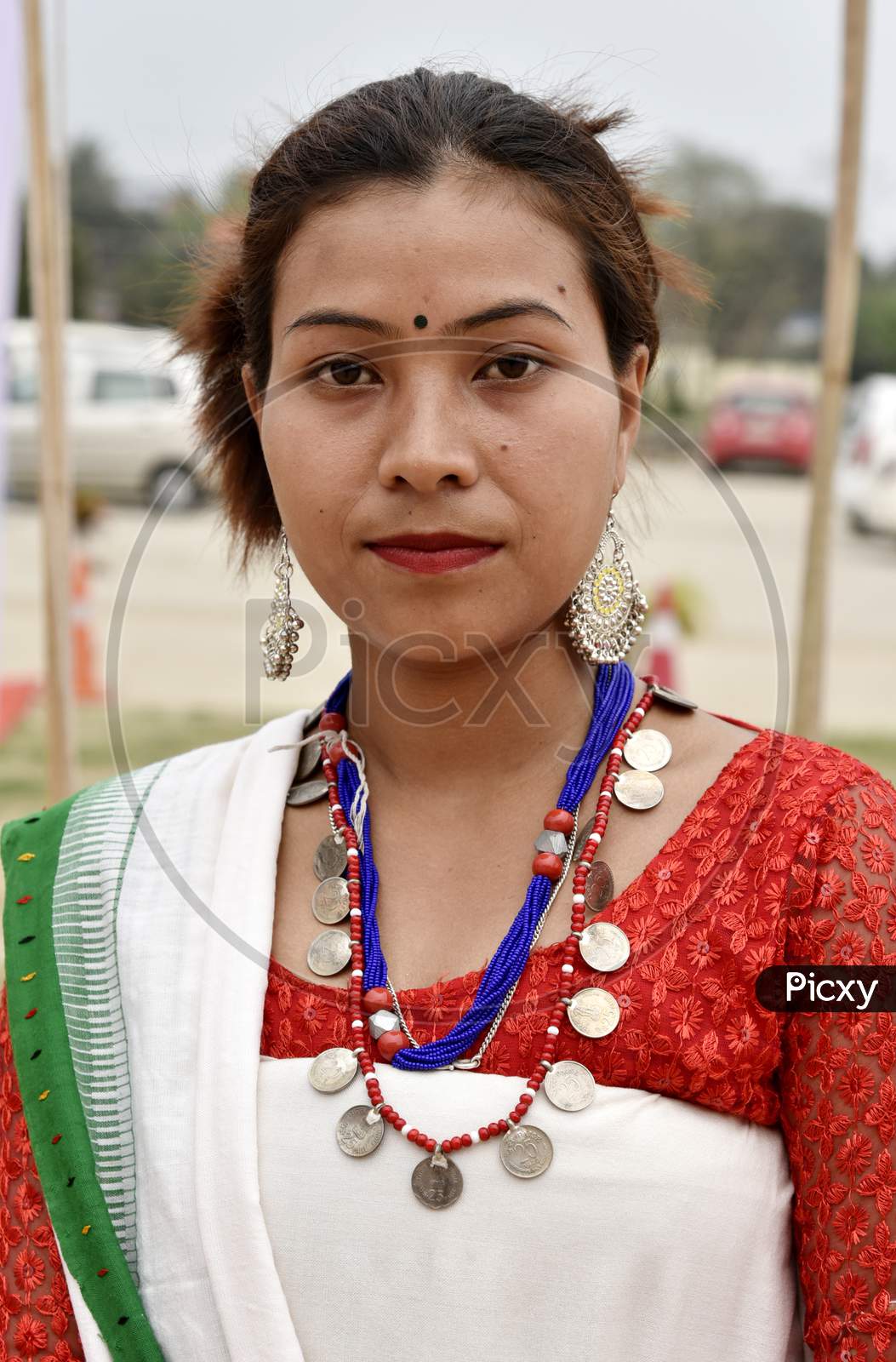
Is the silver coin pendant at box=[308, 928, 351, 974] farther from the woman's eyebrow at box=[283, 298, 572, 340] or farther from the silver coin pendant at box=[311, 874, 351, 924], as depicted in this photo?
the woman's eyebrow at box=[283, 298, 572, 340]

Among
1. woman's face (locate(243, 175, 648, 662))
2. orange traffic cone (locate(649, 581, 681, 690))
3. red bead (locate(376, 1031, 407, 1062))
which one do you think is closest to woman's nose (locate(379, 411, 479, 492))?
woman's face (locate(243, 175, 648, 662))

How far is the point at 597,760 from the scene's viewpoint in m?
1.79

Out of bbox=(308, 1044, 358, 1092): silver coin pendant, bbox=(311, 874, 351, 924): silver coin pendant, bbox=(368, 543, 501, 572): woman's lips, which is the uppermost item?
bbox=(368, 543, 501, 572): woman's lips

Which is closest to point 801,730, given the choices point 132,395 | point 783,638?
point 783,638

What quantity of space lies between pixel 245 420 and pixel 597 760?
28.8 inches

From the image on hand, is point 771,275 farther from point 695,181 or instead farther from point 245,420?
point 245,420

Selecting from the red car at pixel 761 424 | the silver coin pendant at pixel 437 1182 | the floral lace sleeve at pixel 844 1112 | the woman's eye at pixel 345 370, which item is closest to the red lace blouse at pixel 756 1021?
the floral lace sleeve at pixel 844 1112

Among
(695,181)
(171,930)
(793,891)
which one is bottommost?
(171,930)

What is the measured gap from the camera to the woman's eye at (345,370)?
1.61m

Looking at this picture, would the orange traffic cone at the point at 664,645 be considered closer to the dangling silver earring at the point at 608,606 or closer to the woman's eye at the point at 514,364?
the dangling silver earring at the point at 608,606

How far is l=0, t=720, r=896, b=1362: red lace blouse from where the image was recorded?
1.49 meters

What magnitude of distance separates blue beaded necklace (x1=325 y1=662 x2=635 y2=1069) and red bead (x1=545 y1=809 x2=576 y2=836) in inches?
0.7

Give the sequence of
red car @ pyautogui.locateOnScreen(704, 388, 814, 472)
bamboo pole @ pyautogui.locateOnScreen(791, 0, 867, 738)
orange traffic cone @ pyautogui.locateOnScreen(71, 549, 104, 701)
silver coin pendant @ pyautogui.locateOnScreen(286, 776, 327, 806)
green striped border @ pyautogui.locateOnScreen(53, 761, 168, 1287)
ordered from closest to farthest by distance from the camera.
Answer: green striped border @ pyautogui.locateOnScreen(53, 761, 168, 1287) < silver coin pendant @ pyautogui.locateOnScreen(286, 776, 327, 806) < bamboo pole @ pyautogui.locateOnScreen(791, 0, 867, 738) < orange traffic cone @ pyautogui.locateOnScreen(71, 549, 104, 701) < red car @ pyautogui.locateOnScreen(704, 388, 814, 472)

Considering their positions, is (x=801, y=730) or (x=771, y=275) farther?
(x=771, y=275)
